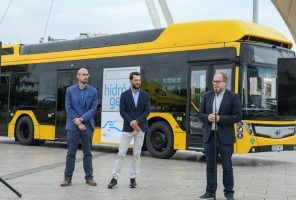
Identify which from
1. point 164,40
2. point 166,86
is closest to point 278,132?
point 166,86

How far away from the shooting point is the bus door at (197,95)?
12521mm

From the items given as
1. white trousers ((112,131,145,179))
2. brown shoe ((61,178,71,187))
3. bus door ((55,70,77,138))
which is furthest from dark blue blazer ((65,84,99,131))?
bus door ((55,70,77,138))

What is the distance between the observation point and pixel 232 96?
285 inches

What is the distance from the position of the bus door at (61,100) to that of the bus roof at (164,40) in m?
0.52

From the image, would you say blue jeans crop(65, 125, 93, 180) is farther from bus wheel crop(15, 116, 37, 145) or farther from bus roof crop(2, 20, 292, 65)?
bus wheel crop(15, 116, 37, 145)

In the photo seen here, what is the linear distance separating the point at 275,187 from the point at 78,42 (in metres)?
8.86

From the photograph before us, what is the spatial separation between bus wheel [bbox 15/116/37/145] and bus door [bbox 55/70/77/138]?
52.9 inches

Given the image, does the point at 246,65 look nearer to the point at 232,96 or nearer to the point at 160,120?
the point at 160,120

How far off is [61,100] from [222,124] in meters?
9.70

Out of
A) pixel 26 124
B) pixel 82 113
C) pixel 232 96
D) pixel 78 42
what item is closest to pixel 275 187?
pixel 232 96

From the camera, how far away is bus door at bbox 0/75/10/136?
18266 mm

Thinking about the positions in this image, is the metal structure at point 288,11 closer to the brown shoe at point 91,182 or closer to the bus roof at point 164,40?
the bus roof at point 164,40

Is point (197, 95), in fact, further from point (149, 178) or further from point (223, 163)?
point (223, 163)

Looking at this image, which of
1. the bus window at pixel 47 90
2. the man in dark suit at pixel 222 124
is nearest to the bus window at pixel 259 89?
the man in dark suit at pixel 222 124
